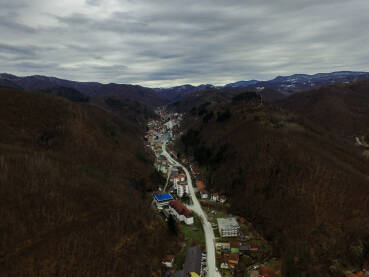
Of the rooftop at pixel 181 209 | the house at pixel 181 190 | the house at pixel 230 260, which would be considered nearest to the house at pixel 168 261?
the house at pixel 230 260

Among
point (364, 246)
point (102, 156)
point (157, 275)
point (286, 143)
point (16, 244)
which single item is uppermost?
point (286, 143)

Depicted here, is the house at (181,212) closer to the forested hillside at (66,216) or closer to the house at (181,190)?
the forested hillside at (66,216)

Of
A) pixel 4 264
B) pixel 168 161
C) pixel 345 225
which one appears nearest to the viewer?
pixel 4 264

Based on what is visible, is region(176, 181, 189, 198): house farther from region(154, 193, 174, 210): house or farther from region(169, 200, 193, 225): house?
region(169, 200, 193, 225): house

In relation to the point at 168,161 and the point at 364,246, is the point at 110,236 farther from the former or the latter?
the point at 168,161

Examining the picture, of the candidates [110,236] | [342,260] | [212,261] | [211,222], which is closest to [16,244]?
[110,236]

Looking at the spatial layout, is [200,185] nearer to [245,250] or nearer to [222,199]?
[222,199]

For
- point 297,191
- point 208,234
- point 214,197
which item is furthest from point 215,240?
point 297,191
